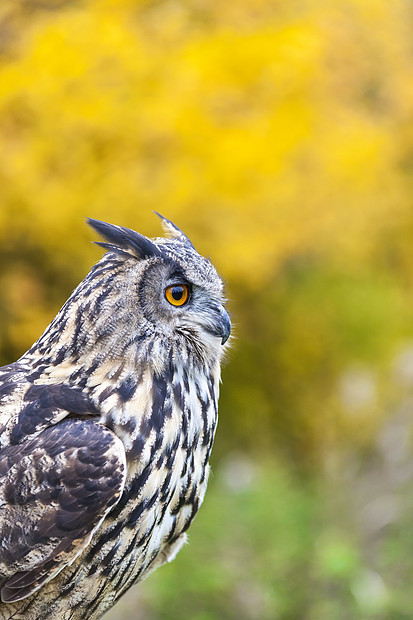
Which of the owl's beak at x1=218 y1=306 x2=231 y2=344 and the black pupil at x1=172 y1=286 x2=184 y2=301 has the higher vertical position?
the owl's beak at x1=218 y1=306 x2=231 y2=344

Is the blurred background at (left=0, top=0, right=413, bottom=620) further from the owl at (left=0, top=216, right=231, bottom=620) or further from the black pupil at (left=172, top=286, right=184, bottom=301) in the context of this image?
the black pupil at (left=172, top=286, right=184, bottom=301)

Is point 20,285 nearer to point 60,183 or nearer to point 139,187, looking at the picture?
point 60,183

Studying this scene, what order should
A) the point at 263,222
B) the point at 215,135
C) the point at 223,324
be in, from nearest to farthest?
the point at 223,324, the point at 215,135, the point at 263,222

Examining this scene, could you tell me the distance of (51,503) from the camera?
1943mm

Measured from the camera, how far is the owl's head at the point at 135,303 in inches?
83.6

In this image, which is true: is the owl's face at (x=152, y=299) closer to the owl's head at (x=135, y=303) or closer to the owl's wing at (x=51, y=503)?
the owl's head at (x=135, y=303)

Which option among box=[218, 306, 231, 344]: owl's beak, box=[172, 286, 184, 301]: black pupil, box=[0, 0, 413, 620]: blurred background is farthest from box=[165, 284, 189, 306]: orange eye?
box=[0, 0, 413, 620]: blurred background

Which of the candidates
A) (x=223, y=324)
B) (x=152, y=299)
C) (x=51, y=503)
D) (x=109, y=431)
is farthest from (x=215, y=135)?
(x=51, y=503)

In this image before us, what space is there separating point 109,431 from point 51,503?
0.79 feet

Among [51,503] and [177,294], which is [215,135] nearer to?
[177,294]

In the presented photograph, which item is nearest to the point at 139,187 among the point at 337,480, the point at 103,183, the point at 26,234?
the point at 103,183

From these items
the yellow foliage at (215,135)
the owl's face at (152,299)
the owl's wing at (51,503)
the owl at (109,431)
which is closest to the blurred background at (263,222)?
the yellow foliage at (215,135)

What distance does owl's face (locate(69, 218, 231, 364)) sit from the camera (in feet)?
6.97

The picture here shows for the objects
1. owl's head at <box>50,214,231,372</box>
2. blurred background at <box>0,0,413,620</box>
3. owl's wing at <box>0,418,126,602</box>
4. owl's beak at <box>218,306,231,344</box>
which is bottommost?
owl's wing at <box>0,418,126,602</box>
